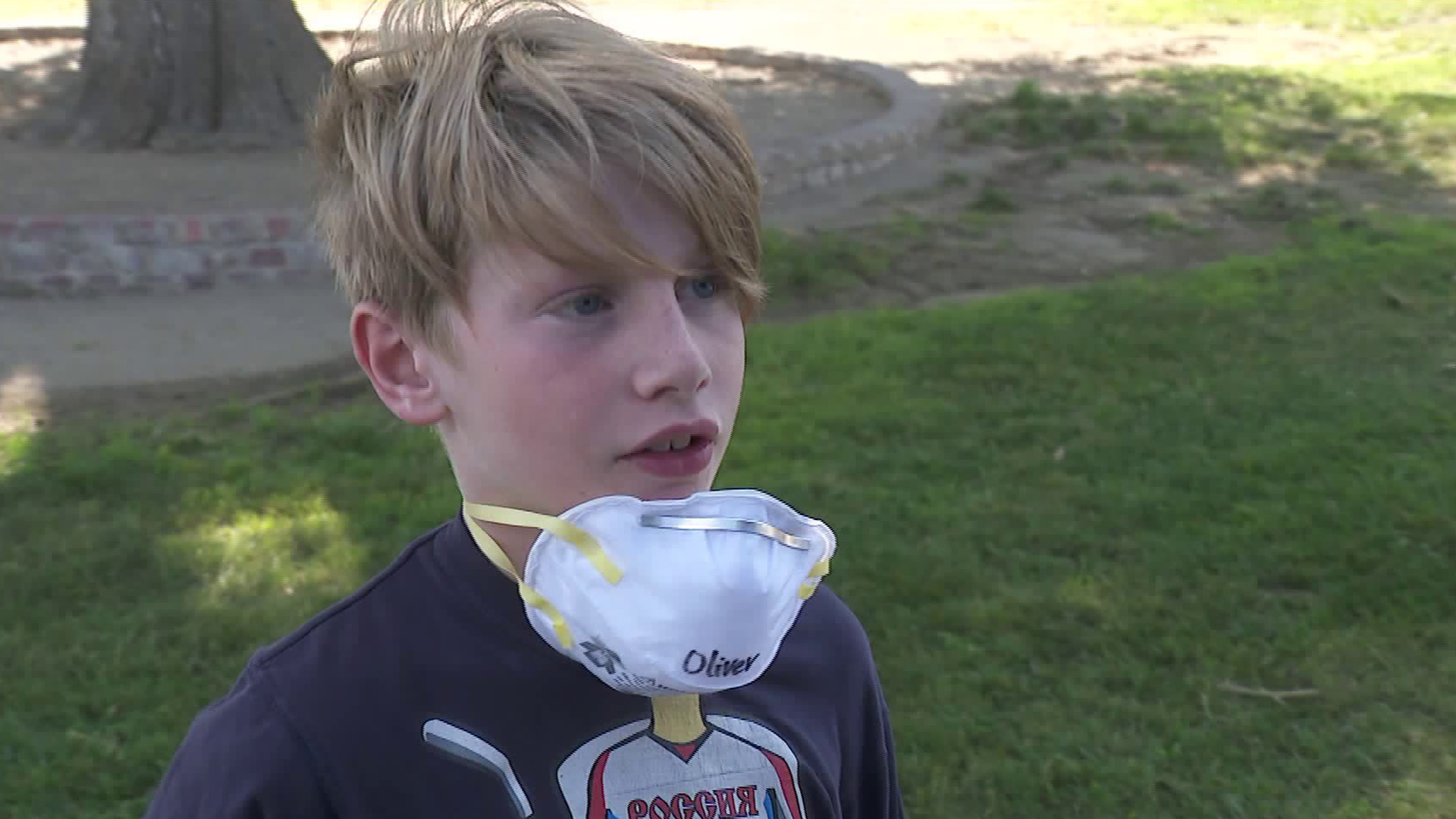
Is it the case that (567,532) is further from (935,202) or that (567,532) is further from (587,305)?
(935,202)

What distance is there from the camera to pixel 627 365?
1.32 m

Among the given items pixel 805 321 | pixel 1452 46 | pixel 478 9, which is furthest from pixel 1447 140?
pixel 478 9

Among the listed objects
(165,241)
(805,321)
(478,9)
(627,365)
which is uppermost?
(478,9)

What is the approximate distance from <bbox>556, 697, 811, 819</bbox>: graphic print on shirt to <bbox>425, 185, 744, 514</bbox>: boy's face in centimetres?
23

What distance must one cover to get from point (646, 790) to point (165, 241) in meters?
5.64

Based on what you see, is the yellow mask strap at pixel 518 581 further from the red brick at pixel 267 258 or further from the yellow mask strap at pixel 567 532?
the red brick at pixel 267 258

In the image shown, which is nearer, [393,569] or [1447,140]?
[393,569]

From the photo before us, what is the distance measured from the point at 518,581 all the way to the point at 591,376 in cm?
21

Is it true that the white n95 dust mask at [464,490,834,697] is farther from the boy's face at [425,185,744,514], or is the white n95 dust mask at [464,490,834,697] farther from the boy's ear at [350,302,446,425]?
the boy's ear at [350,302,446,425]

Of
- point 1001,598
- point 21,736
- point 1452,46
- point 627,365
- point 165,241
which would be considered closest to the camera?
point 627,365

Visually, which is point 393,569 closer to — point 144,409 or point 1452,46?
point 144,409

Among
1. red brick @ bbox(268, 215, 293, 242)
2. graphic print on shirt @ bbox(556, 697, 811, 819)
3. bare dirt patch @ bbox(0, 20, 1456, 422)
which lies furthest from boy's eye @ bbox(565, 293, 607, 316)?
red brick @ bbox(268, 215, 293, 242)

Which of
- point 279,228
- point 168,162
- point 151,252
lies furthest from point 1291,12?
point 151,252

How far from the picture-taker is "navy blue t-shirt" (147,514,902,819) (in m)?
1.27
